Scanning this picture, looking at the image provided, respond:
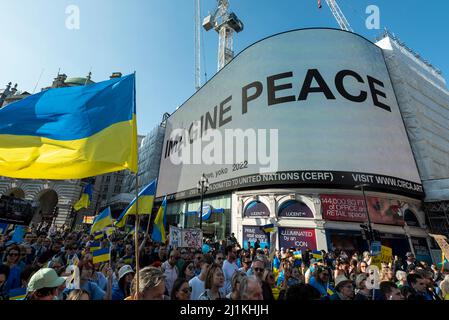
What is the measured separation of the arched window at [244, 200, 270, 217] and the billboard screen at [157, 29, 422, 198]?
2035 mm

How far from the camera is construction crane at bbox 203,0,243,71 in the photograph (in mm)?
52066

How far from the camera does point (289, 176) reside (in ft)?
67.4

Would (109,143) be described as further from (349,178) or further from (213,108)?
(213,108)

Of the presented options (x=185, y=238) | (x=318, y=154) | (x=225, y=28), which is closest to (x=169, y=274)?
(x=185, y=238)

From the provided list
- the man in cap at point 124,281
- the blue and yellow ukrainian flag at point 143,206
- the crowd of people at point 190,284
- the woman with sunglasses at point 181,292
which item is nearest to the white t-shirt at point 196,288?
the crowd of people at point 190,284

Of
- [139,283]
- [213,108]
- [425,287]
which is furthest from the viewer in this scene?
[213,108]

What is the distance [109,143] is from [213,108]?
27.6 m

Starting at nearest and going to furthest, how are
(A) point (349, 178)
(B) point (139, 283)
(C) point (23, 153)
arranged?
(B) point (139, 283) → (C) point (23, 153) → (A) point (349, 178)

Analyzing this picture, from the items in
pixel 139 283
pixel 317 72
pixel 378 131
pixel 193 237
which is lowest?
pixel 139 283

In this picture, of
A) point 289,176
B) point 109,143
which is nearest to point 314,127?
point 289,176

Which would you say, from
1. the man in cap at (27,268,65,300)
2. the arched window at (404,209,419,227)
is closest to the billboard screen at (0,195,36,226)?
the man in cap at (27,268,65,300)

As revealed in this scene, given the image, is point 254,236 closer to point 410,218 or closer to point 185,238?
point 185,238

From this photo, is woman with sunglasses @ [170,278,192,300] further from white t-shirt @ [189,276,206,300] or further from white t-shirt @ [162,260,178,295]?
white t-shirt @ [162,260,178,295]

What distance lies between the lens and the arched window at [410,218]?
21.0 m
